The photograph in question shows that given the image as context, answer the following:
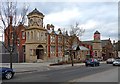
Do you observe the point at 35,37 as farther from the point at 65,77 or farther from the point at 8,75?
the point at 8,75

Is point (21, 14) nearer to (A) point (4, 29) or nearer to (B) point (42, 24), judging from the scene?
(A) point (4, 29)

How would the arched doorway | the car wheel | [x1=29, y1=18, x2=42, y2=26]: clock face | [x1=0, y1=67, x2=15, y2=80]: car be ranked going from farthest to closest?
1. the arched doorway
2. [x1=29, y1=18, x2=42, y2=26]: clock face
3. the car wheel
4. [x1=0, y1=67, x2=15, y2=80]: car

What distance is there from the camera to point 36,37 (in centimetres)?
6116

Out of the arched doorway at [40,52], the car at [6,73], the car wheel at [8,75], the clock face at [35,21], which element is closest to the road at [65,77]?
the car wheel at [8,75]

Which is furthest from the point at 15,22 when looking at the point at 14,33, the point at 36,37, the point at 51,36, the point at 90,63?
the point at 51,36

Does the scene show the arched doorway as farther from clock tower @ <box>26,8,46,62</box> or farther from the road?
the road

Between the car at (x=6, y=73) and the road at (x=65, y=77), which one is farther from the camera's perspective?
the car at (x=6, y=73)

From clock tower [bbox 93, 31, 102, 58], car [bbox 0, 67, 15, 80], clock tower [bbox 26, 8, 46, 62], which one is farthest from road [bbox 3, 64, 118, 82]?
clock tower [bbox 93, 31, 102, 58]

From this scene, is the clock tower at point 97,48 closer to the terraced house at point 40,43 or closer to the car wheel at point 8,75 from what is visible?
the terraced house at point 40,43

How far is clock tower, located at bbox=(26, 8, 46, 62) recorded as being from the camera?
6059cm

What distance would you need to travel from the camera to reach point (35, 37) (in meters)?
61.0

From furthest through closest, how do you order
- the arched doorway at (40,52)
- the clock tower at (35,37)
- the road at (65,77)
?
the arched doorway at (40,52) < the clock tower at (35,37) < the road at (65,77)

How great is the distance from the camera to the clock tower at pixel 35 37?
2386 inches

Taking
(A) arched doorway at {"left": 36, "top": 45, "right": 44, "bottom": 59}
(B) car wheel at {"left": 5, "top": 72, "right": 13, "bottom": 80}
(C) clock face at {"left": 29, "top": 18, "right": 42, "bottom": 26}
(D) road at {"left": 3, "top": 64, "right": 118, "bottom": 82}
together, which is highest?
(C) clock face at {"left": 29, "top": 18, "right": 42, "bottom": 26}
